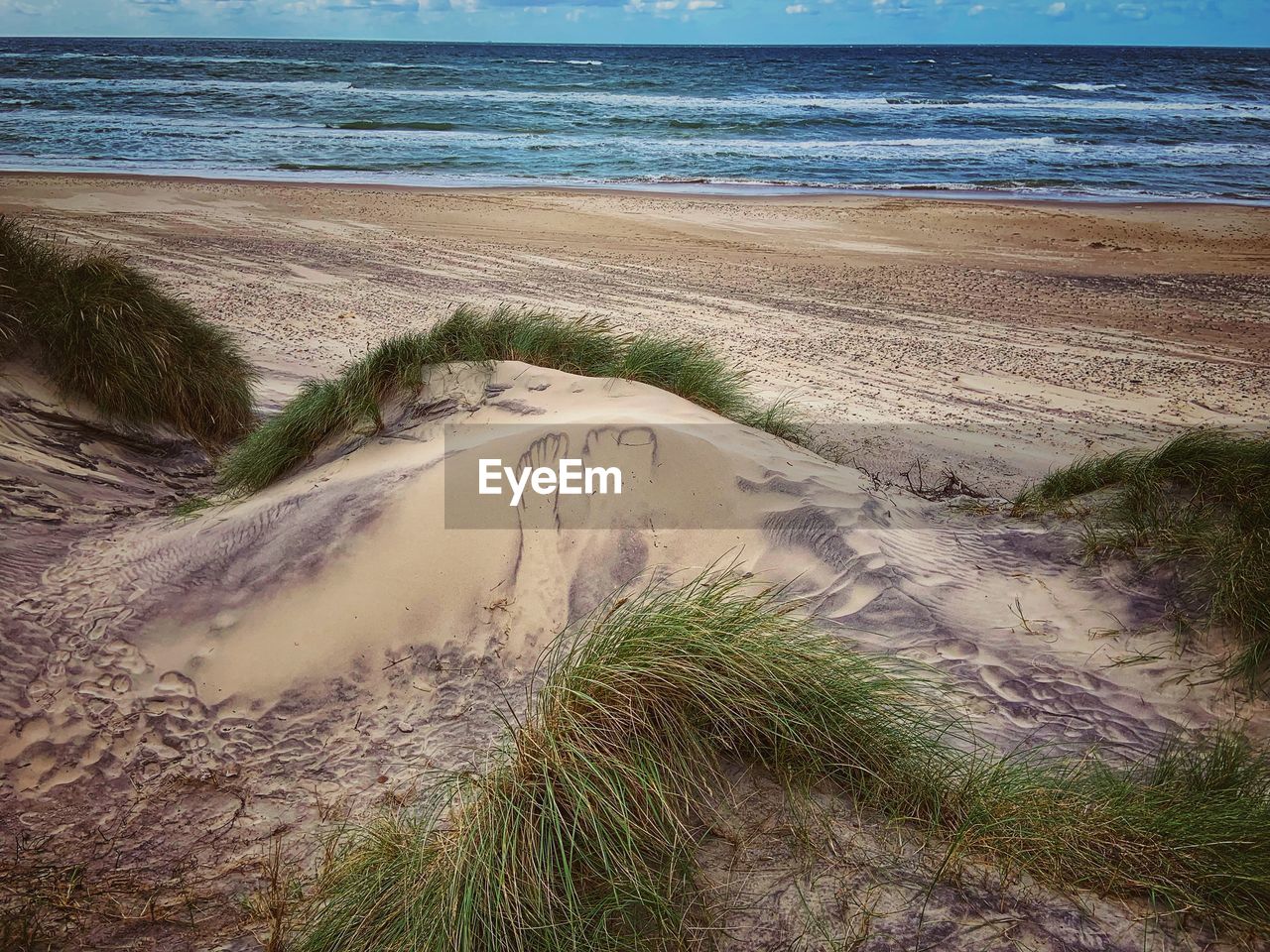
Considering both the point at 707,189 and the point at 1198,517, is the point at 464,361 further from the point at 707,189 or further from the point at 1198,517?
the point at 707,189

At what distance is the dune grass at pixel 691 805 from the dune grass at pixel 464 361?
94.7 inches

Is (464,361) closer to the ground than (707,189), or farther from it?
closer to the ground

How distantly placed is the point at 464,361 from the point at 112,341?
2190mm

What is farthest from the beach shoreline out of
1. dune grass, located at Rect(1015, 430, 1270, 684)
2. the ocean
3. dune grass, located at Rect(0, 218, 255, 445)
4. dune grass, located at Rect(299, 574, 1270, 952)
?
dune grass, located at Rect(299, 574, 1270, 952)

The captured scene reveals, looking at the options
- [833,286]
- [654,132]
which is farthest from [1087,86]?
[833,286]

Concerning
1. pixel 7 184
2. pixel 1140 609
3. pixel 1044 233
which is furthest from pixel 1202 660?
pixel 7 184

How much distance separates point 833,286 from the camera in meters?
10.2

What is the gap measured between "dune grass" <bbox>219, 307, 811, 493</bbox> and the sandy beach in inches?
52.1

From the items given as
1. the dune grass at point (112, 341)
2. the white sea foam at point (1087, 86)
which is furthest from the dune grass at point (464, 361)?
the white sea foam at point (1087, 86)

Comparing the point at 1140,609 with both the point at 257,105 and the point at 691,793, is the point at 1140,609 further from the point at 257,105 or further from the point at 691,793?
the point at 257,105

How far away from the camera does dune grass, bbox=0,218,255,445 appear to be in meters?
5.09

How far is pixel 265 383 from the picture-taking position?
6891 millimetres

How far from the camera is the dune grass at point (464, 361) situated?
4656 mm

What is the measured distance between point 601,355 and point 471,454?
56.9 inches
